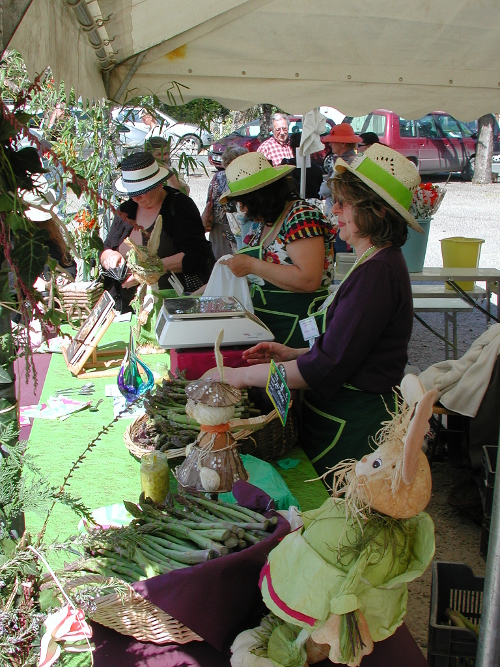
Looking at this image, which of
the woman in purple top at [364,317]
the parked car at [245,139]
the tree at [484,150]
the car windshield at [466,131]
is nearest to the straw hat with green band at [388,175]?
the woman in purple top at [364,317]

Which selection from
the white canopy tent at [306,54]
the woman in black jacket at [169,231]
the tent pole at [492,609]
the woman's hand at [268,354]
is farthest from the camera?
the woman in black jacket at [169,231]

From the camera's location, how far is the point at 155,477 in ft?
6.00

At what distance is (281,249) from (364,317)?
0.81 metres

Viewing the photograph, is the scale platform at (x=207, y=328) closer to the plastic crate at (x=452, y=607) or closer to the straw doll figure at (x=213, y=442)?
the straw doll figure at (x=213, y=442)

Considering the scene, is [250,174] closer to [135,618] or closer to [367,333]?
[367,333]

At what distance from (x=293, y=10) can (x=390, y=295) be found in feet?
6.70

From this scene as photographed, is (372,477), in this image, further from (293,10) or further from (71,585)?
(293,10)

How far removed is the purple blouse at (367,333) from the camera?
1967 millimetres

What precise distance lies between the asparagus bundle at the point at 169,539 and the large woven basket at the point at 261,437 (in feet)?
1.17

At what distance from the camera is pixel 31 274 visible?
107cm

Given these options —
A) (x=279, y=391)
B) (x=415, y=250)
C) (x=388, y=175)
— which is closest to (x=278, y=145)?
(x=415, y=250)

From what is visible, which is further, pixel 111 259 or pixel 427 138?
pixel 427 138

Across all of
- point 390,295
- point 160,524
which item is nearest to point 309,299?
point 390,295

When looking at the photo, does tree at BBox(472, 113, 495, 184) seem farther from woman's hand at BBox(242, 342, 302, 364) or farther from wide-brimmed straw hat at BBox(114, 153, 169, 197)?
woman's hand at BBox(242, 342, 302, 364)
